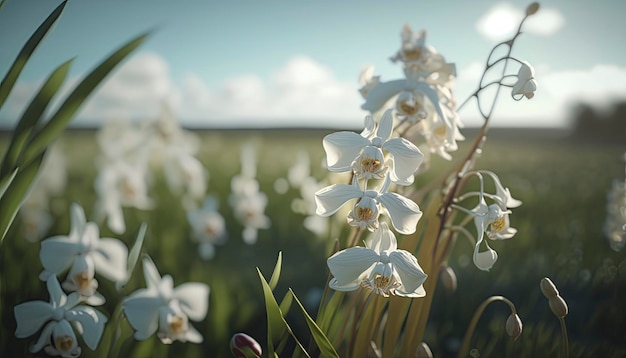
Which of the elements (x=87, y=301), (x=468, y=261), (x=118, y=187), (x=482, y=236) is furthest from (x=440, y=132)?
(x=468, y=261)

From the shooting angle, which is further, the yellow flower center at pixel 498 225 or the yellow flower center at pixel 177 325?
the yellow flower center at pixel 177 325

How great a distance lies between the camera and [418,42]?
2.30 ft

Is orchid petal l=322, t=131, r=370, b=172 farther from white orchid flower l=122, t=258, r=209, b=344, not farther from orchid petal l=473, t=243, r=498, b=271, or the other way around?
white orchid flower l=122, t=258, r=209, b=344

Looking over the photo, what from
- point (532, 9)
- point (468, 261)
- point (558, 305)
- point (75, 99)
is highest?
point (532, 9)

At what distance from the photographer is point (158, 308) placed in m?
0.75

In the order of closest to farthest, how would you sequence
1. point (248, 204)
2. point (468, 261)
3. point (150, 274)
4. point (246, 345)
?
1. point (246, 345)
2. point (150, 274)
3. point (248, 204)
4. point (468, 261)

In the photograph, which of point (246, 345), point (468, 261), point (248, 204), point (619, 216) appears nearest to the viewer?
point (246, 345)

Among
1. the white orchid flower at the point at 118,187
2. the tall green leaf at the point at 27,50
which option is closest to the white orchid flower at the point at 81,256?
the tall green leaf at the point at 27,50

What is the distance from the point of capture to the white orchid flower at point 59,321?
70 centimetres

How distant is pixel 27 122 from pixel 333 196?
1.57 feet

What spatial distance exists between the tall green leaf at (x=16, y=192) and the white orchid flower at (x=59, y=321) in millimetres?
110

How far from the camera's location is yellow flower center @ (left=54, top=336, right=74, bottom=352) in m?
0.70

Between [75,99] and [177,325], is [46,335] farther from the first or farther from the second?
[75,99]

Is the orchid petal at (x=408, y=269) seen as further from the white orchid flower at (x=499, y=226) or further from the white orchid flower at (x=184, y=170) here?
the white orchid flower at (x=184, y=170)
